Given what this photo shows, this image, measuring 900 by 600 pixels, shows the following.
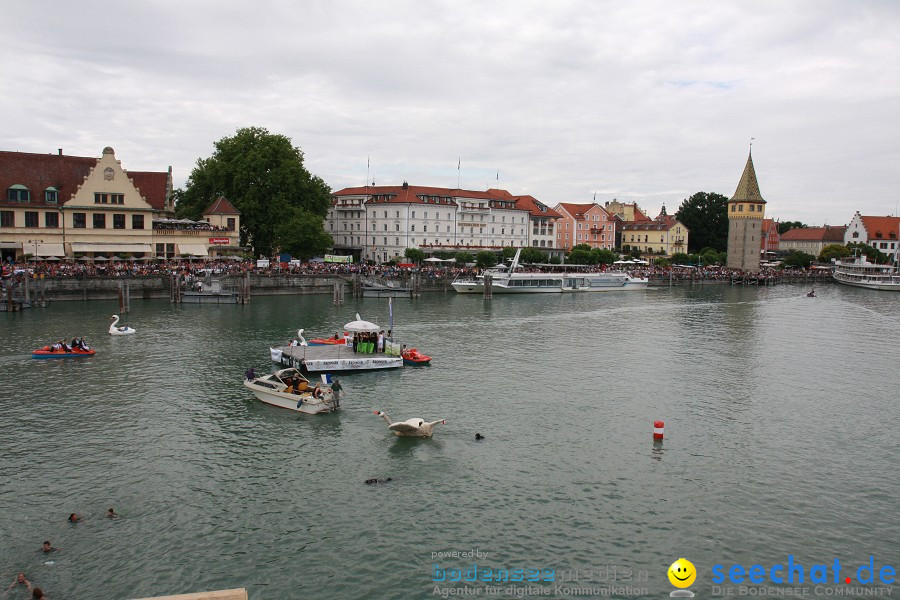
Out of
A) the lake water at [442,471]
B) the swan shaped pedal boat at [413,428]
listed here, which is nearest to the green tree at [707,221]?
the lake water at [442,471]

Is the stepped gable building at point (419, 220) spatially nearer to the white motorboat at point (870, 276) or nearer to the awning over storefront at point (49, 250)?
the awning over storefront at point (49, 250)

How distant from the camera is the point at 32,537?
15883 mm

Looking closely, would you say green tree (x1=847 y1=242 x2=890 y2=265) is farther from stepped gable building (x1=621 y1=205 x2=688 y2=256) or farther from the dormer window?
the dormer window

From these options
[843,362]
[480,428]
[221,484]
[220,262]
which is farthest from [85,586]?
[220,262]

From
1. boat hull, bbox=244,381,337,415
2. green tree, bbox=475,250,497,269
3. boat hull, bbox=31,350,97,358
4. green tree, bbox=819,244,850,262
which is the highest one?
green tree, bbox=819,244,850,262

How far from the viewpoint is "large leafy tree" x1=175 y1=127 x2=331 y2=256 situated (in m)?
82.2

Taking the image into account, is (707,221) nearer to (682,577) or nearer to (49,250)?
(49,250)

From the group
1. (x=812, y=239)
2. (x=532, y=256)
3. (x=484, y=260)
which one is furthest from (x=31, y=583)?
(x=812, y=239)

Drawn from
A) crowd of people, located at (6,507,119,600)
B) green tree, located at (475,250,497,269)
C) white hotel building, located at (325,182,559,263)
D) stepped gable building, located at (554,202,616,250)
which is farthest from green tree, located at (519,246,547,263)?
crowd of people, located at (6,507,119,600)

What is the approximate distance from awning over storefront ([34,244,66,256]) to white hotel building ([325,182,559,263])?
4827 cm

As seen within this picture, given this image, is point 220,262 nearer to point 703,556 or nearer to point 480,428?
point 480,428

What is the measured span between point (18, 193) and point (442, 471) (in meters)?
61.5

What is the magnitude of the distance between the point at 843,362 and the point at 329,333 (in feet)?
106

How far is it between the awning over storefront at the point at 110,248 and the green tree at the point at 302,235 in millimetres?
16131
